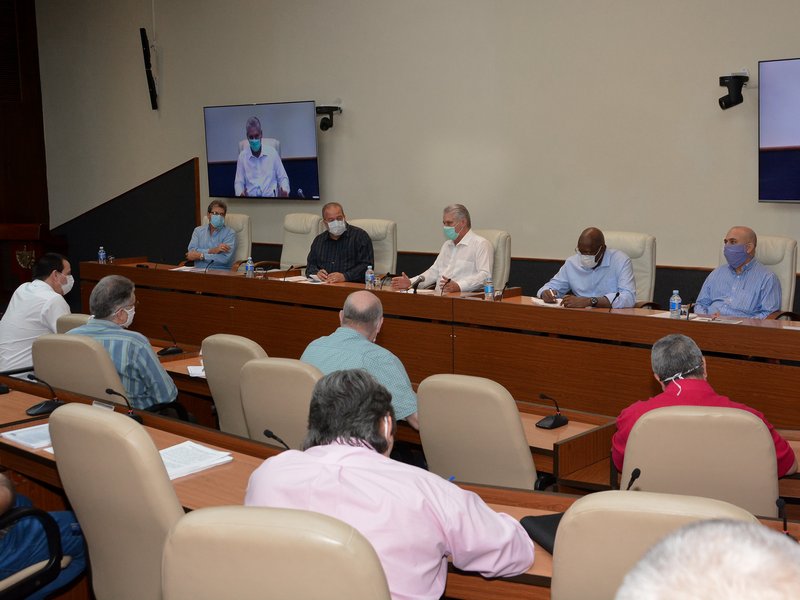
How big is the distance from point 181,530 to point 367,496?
1.49 feet

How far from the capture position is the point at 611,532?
1.74 metres

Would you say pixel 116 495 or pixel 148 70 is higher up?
pixel 148 70

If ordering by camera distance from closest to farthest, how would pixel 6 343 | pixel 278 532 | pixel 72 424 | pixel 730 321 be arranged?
pixel 278 532 → pixel 72 424 → pixel 730 321 → pixel 6 343

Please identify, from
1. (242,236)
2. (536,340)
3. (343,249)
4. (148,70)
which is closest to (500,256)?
(343,249)

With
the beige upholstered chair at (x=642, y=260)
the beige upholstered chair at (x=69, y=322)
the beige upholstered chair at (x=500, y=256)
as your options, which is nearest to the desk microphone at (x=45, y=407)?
the beige upholstered chair at (x=69, y=322)

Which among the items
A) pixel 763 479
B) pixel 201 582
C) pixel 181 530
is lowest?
pixel 763 479

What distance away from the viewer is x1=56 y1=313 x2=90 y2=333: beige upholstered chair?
4.79m

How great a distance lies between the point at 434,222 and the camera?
8.11 meters

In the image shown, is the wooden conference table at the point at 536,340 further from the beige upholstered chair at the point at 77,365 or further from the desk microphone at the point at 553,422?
the beige upholstered chair at the point at 77,365

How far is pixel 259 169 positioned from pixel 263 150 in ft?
0.70

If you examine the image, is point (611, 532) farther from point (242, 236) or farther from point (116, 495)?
point (242, 236)

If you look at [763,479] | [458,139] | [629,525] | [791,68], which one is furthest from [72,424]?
[458,139]

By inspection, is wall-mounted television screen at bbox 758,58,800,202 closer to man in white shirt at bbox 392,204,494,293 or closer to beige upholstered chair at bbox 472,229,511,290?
beige upholstered chair at bbox 472,229,511,290

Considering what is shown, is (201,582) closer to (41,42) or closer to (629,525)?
(629,525)
